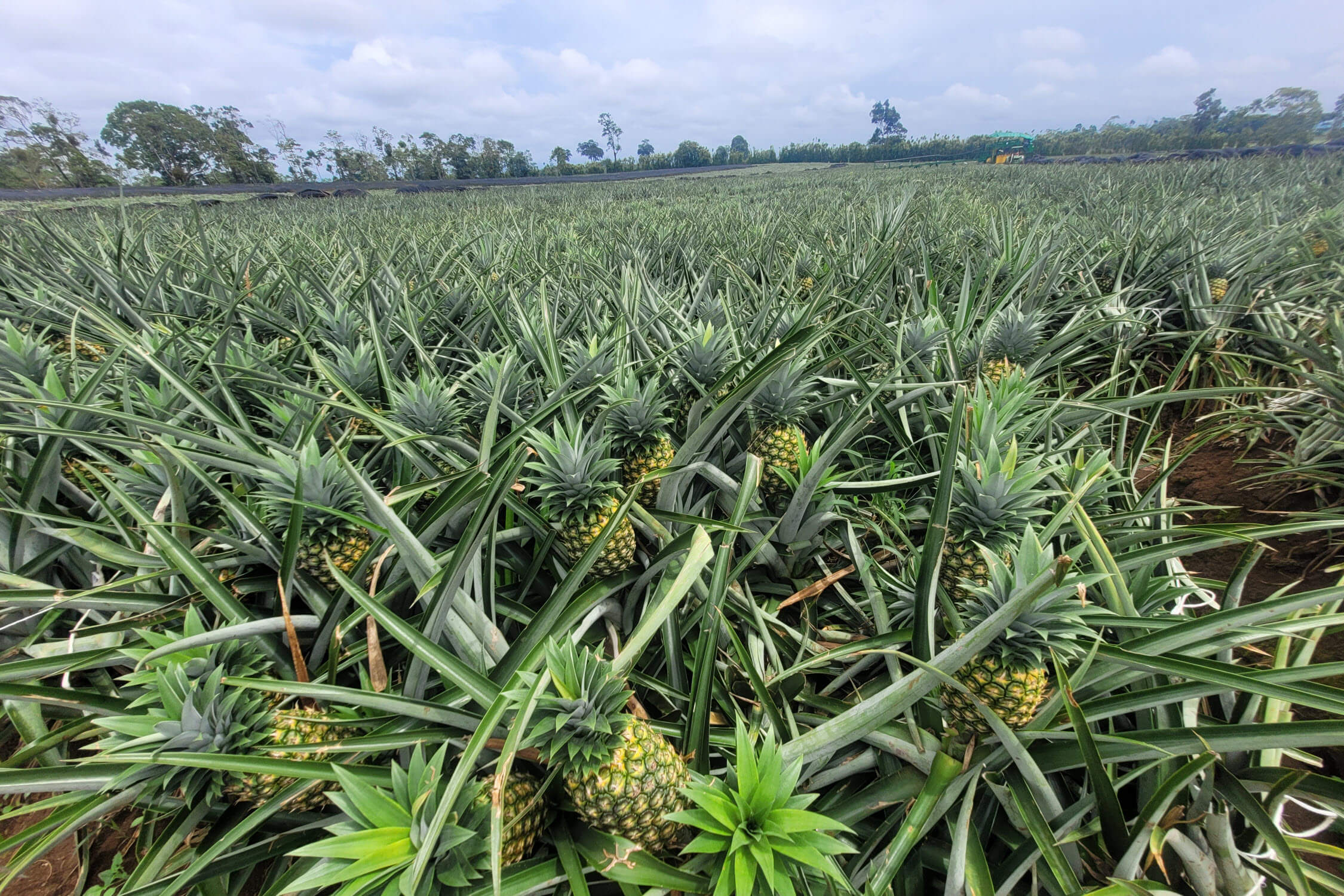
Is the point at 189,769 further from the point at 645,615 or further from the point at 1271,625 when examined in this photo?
the point at 1271,625

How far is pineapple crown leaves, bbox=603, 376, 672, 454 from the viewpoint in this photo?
1213mm

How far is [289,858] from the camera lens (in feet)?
2.73

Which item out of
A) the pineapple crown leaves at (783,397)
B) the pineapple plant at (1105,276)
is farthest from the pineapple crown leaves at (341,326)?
the pineapple plant at (1105,276)

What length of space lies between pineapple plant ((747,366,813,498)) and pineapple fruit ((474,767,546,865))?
0.83 metres

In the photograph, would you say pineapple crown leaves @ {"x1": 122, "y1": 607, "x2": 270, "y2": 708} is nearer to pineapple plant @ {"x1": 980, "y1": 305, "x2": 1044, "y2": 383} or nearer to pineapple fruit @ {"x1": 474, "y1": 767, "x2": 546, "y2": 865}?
pineapple fruit @ {"x1": 474, "y1": 767, "x2": 546, "y2": 865}

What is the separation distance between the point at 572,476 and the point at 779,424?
0.59 metres

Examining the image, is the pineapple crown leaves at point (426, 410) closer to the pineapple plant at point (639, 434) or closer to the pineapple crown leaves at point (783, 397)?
the pineapple plant at point (639, 434)

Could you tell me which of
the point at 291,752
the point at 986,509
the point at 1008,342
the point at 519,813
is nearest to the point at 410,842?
the point at 519,813

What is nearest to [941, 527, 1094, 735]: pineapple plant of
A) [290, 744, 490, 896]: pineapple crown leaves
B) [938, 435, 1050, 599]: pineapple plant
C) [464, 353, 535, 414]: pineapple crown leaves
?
[938, 435, 1050, 599]: pineapple plant

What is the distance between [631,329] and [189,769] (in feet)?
4.40

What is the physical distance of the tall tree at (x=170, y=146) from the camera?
3416 cm

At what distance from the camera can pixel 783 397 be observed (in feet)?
→ 4.30

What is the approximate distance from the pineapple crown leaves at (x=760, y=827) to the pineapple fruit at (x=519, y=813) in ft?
0.73

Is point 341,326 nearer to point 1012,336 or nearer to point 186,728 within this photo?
point 186,728
